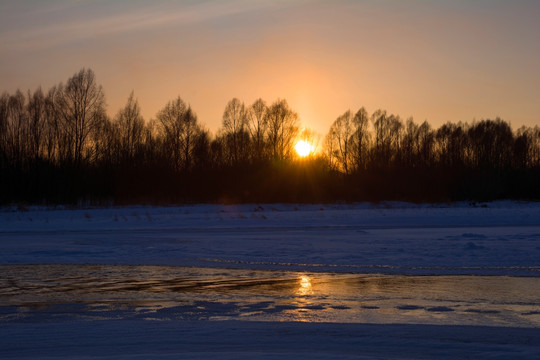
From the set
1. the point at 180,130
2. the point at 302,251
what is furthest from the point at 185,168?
the point at 302,251

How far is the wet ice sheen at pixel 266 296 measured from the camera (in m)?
7.68

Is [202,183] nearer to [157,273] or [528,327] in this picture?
[157,273]

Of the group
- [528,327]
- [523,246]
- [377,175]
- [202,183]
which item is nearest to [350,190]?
[377,175]

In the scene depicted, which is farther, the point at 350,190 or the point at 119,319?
the point at 350,190

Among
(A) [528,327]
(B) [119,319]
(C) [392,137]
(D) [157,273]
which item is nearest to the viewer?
(A) [528,327]

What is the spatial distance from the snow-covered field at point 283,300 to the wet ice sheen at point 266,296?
0.03m

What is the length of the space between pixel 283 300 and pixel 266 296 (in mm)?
454

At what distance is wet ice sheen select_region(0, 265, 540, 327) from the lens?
→ 25.2 ft

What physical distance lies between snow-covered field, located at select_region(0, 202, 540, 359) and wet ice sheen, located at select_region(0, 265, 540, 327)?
0.03 metres

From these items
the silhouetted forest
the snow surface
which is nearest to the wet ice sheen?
the snow surface

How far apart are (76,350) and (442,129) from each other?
87341 millimetres

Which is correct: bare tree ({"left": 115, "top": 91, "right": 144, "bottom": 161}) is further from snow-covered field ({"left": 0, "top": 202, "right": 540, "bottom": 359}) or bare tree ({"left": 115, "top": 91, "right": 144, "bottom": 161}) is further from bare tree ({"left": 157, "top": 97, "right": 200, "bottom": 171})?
snow-covered field ({"left": 0, "top": 202, "right": 540, "bottom": 359})

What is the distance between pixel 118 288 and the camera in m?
10.0

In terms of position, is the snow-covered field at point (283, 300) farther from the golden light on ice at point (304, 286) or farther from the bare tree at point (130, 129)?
the bare tree at point (130, 129)
